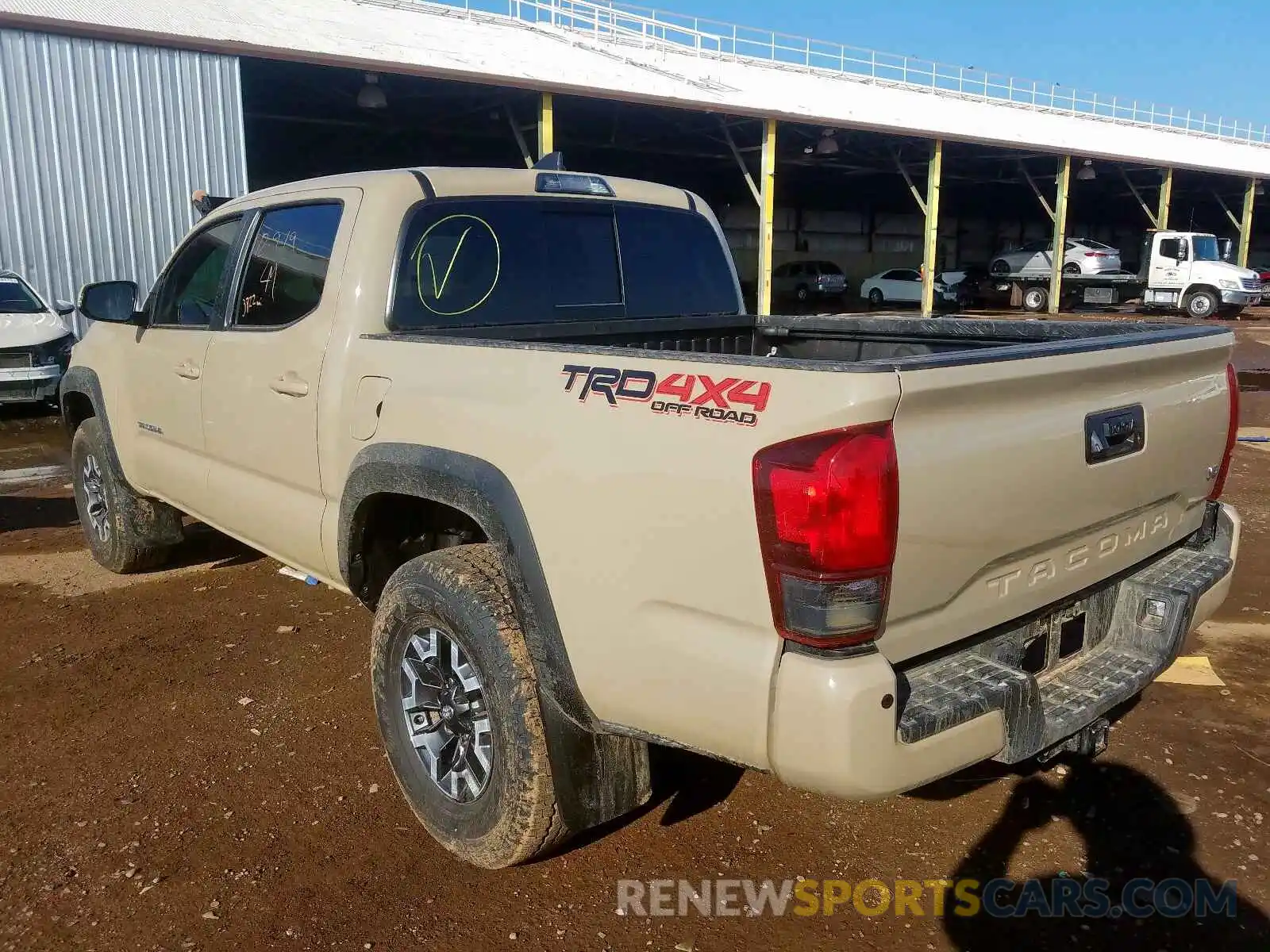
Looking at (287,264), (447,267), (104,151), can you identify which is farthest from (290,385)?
(104,151)

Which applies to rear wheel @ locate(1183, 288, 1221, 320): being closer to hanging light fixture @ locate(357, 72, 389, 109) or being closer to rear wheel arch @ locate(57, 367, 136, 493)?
hanging light fixture @ locate(357, 72, 389, 109)

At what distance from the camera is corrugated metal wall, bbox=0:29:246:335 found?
42.1ft

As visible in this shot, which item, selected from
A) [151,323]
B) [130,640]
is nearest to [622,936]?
[130,640]

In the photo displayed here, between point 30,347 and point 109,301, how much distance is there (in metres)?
7.97

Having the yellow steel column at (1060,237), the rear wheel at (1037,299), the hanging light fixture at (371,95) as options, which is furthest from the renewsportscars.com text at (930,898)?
the rear wheel at (1037,299)

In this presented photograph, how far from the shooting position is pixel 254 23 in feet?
58.9

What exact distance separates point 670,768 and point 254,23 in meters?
18.6

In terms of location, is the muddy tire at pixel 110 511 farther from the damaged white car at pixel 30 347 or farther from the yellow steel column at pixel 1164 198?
the yellow steel column at pixel 1164 198

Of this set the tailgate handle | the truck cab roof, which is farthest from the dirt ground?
the truck cab roof

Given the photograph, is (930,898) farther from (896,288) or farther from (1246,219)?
(1246,219)

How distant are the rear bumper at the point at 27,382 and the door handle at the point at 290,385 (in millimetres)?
9390

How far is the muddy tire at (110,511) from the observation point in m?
5.27

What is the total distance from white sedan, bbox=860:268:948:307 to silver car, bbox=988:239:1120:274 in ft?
7.94

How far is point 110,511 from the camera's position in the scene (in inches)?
211
